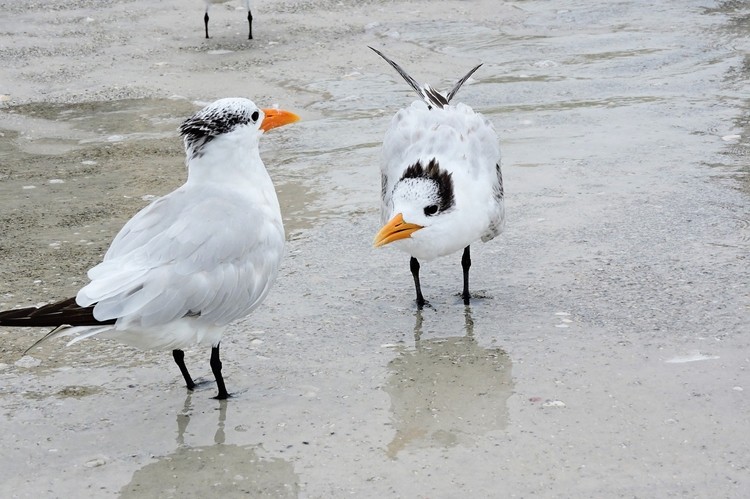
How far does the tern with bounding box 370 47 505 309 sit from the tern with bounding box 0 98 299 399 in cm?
63

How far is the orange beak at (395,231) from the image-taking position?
493 cm

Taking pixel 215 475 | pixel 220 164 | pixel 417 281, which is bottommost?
pixel 215 475

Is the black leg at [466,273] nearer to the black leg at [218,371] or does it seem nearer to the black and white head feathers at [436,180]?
the black and white head feathers at [436,180]

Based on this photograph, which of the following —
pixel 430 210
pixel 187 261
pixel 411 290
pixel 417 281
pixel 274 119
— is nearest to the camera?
pixel 187 261

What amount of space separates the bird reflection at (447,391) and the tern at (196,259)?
0.75 m

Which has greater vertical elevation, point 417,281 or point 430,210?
point 430,210

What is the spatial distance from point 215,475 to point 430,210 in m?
1.66

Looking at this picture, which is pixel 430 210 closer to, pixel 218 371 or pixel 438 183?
pixel 438 183

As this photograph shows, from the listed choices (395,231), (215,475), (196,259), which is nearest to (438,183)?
(395,231)

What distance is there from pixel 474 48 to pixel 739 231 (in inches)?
203

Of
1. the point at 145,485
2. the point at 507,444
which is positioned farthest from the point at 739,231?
the point at 145,485

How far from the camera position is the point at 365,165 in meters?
7.78

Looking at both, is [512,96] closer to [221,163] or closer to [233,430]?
[221,163]

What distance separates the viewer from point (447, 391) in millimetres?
4598
